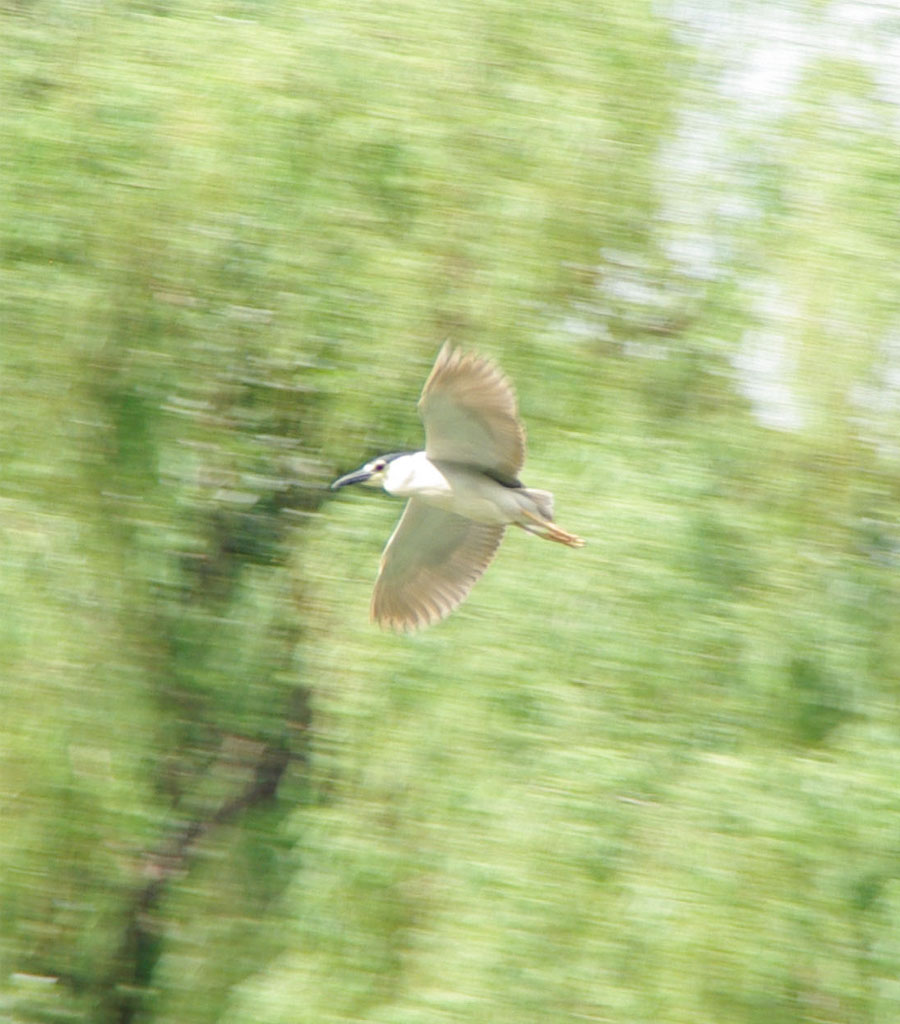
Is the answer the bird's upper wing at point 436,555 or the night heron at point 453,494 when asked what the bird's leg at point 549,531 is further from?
the bird's upper wing at point 436,555

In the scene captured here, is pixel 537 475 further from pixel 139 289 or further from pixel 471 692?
pixel 139 289

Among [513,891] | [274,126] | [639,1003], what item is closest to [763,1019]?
[639,1003]

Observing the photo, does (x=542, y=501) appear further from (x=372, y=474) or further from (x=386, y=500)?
(x=386, y=500)

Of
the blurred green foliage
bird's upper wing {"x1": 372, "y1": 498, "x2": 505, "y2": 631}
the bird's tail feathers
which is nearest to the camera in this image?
the blurred green foliage

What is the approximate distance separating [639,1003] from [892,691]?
3.27 feet

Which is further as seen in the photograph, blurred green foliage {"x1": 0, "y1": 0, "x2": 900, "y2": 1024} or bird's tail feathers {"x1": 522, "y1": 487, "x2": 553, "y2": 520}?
bird's tail feathers {"x1": 522, "y1": 487, "x2": 553, "y2": 520}

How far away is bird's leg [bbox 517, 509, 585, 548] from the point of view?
445 cm

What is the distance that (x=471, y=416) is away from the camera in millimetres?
4574

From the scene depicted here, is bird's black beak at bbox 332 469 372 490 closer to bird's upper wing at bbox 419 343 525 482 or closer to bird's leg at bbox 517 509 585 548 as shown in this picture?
bird's upper wing at bbox 419 343 525 482

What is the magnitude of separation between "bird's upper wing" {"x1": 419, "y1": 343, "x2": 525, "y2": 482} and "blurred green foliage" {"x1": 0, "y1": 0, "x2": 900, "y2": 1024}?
0.14 m

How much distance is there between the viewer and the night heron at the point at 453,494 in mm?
Result: 4414

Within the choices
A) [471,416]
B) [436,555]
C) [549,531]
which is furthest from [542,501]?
[436,555]

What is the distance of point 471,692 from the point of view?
4.38 m

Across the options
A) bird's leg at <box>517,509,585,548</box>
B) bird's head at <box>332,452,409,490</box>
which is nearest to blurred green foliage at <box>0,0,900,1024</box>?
bird's leg at <box>517,509,585,548</box>
